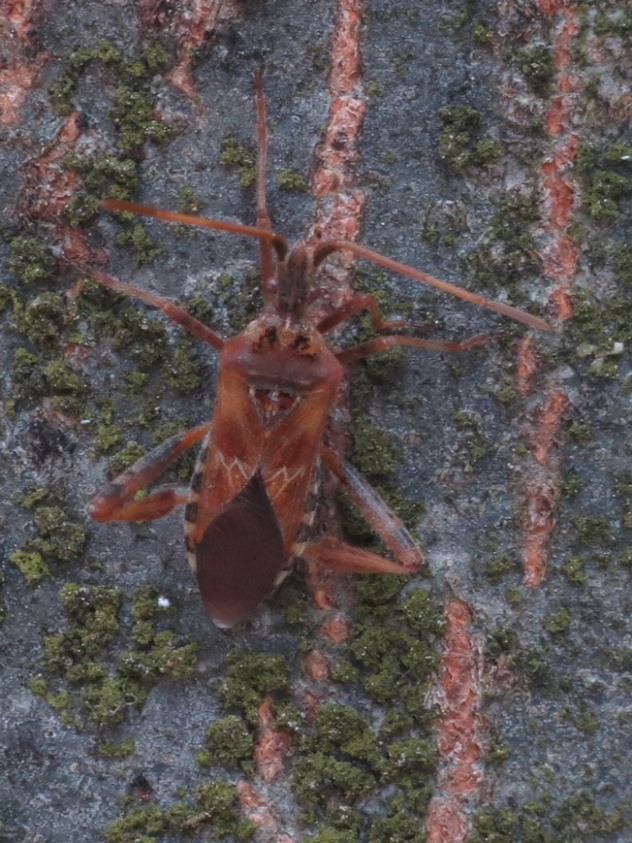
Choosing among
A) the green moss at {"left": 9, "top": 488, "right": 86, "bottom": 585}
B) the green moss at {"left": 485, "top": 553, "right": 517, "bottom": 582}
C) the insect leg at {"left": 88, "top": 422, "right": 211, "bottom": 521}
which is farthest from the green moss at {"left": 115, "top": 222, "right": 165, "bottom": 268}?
the green moss at {"left": 485, "top": 553, "right": 517, "bottom": 582}

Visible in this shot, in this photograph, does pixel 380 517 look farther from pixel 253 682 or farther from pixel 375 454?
pixel 253 682

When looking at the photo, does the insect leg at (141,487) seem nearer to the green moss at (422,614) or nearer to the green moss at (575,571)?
the green moss at (422,614)

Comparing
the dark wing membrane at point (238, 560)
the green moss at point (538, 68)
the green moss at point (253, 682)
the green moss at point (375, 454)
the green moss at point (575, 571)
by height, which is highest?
the green moss at point (538, 68)

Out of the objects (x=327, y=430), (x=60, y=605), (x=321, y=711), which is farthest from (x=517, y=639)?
(x=60, y=605)

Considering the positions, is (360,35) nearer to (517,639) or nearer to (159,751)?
(517,639)

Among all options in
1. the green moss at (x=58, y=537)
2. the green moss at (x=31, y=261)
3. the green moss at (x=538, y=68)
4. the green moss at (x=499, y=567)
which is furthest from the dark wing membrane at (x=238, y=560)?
the green moss at (x=538, y=68)

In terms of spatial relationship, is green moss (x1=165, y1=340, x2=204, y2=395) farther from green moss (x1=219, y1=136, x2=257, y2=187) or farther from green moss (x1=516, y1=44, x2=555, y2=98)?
green moss (x1=516, y1=44, x2=555, y2=98)
